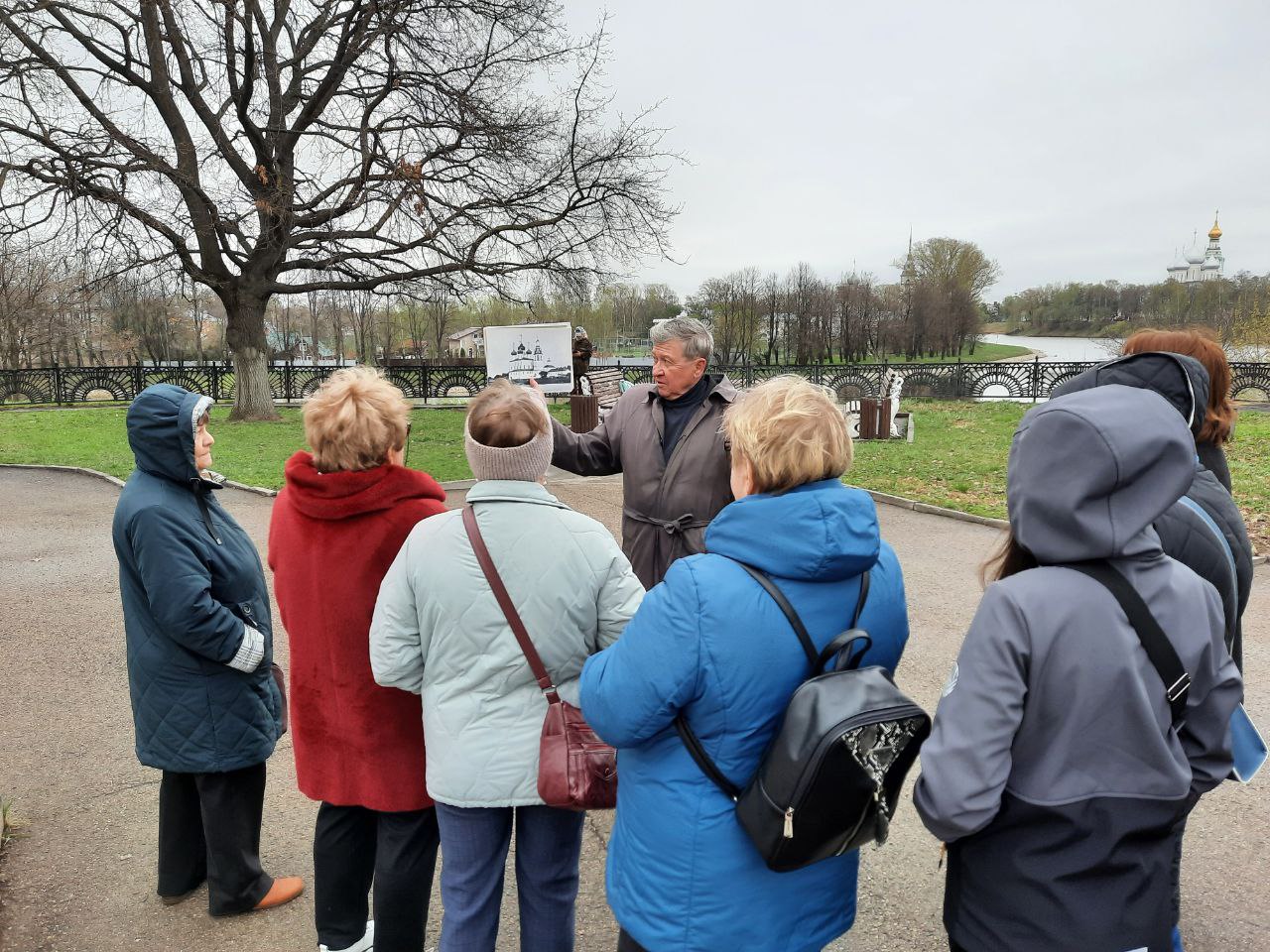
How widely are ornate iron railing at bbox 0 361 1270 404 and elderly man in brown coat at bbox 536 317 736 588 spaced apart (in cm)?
2065

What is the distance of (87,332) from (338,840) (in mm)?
49450

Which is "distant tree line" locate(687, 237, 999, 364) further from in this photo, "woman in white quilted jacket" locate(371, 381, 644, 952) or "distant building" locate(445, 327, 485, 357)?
"woman in white quilted jacket" locate(371, 381, 644, 952)

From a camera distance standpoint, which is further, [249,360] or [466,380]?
[466,380]

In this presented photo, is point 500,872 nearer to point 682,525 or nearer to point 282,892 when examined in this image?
point 282,892

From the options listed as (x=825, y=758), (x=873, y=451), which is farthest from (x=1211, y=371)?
(x=873, y=451)

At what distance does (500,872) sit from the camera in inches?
87.7

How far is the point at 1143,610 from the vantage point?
1584 millimetres

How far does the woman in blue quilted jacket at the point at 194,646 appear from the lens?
2492 mm

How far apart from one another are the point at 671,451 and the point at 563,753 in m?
1.97

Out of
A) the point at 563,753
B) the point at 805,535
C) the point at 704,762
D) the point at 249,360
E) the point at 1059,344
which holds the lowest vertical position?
the point at 563,753

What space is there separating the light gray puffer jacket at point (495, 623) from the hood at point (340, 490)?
201mm

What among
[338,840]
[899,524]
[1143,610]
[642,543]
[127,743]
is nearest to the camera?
[1143,610]

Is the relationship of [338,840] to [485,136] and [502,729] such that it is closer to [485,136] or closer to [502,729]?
[502,729]


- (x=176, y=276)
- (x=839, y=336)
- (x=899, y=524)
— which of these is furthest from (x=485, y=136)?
(x=839, y=336)
